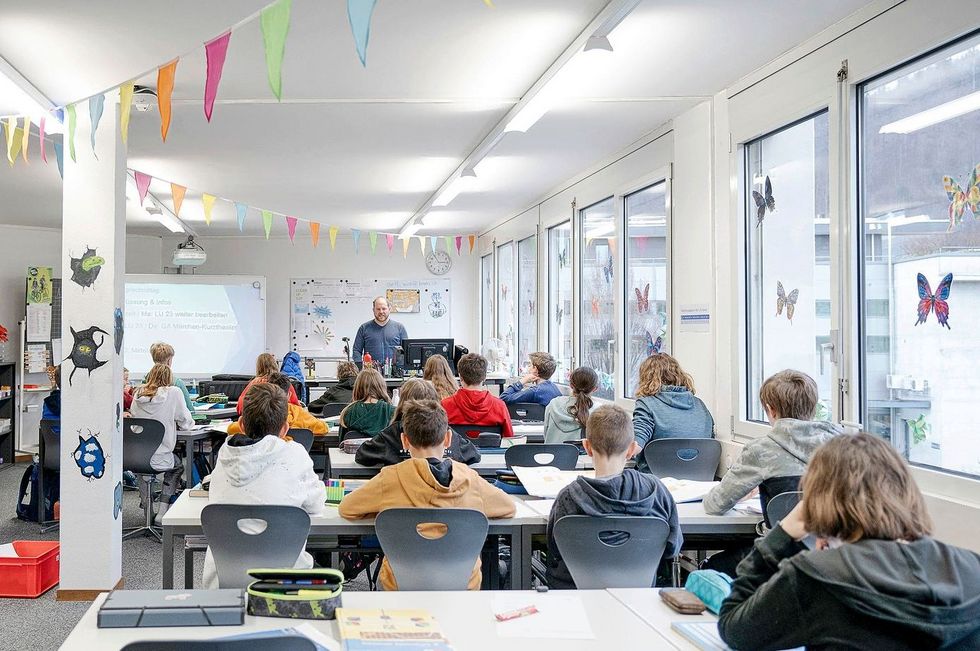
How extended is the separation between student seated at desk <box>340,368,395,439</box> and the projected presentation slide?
7319 mm

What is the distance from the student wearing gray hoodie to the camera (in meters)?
3.28

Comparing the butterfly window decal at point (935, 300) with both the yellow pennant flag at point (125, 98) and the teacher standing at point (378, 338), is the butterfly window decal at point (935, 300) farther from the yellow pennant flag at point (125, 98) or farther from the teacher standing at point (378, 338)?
the teacher standing at point (378, 338)

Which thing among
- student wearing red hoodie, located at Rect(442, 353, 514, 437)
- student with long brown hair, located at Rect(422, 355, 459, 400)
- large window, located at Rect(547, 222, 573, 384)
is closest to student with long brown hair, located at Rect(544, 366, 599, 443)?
student wearing red hoodie, located at Rect(442, 353, 514, 437)

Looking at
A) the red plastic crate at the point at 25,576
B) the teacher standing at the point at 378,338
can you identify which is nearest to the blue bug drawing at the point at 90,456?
the red plastic crate at the point at 25,576

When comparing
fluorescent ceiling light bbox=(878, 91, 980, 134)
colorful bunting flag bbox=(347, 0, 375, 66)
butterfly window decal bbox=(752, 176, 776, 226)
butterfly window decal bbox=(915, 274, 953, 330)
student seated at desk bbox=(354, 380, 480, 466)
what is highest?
colorful bunting flag bbox=(347, 0, 375, 66)

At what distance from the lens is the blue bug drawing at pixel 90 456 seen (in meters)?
4.85

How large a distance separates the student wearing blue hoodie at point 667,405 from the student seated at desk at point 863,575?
3.03 metres

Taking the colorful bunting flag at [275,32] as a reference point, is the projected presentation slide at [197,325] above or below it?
below

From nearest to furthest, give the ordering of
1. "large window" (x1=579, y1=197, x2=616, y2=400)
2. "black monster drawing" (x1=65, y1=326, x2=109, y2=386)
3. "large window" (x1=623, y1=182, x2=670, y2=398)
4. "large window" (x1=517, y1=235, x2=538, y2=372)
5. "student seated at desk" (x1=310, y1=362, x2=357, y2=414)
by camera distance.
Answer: "black monster drawing" (x1=65, y1=326, x2=109, y2=386), "large window" (x1=623, y1=182, x2=670, y2=398), "student seated at desk" (x1=310, y1=362, x2=357, y2=414), "large window" (x1=579, y1=197, x2=616, y2=400), "large window" (x1=517, y1=235, x2=538, y2=372)

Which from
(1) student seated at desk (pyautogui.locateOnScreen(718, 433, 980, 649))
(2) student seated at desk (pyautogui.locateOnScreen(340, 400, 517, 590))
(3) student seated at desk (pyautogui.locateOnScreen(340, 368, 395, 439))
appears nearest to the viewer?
(1) student seated at desk (pyautogui.locateOnScreen(718, 433, 980, 649))

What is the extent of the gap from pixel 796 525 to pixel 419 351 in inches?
328

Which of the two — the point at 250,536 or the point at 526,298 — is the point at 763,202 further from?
the point at 526,298

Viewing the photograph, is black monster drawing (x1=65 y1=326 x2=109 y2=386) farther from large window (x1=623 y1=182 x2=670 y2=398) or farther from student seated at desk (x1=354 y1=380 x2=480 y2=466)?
large window (x1=623 y1=182 x2=670 y2=398)

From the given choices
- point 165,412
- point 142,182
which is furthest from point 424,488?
point 142,182
